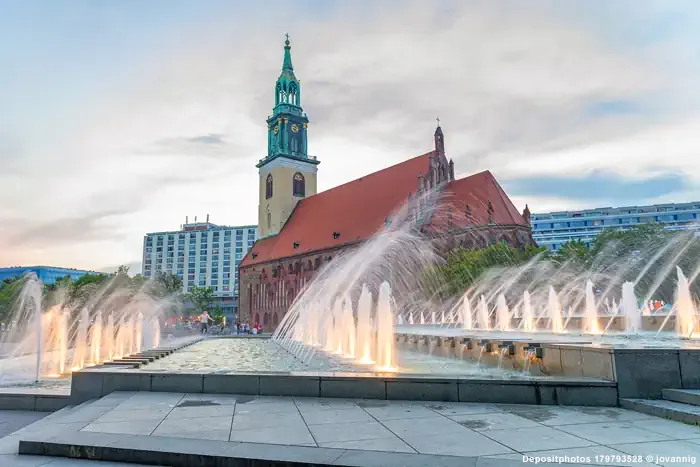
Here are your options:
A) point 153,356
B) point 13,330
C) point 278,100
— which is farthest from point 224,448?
point 278,100

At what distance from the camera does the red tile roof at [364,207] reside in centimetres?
4659

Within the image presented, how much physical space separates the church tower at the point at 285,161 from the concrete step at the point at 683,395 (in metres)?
64.0

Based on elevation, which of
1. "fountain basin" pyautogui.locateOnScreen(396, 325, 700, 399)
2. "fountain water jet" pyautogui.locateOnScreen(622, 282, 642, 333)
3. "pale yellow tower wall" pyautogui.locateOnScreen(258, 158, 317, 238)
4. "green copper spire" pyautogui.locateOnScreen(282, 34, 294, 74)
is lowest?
"fountain basin" pyautogui.locateOnScreen(396, 325, 700, 399)

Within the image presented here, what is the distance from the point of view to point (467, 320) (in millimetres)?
28797

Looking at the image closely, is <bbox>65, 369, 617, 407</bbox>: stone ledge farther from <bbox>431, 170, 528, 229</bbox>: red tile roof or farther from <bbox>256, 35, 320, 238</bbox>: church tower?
<bbox>256, 35, 320, 238</bbox>: church tower

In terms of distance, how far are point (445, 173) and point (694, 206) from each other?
96.0 metres

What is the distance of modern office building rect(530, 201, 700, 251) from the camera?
11438 centimetres

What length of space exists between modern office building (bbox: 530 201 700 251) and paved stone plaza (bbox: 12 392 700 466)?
115 metres

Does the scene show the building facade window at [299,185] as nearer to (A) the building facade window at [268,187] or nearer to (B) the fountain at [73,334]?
(A) the building facade window at [268,187]

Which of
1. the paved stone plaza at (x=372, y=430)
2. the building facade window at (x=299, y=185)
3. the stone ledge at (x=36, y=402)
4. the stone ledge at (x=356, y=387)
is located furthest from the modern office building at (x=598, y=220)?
the stone ledge at (x=36, y=402)

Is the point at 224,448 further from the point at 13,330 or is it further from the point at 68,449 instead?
the point at 13,330

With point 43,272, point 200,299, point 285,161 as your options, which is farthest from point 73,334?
point 43,272

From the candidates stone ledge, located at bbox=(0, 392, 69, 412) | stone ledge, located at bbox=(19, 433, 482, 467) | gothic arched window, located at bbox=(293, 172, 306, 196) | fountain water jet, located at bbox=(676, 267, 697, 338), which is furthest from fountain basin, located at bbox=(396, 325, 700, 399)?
gothic arched window, located at bbox=(293, 172, 306, 196)

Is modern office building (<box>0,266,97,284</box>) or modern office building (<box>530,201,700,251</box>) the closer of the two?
modern office building (<box>530,201,700,251</box>)
